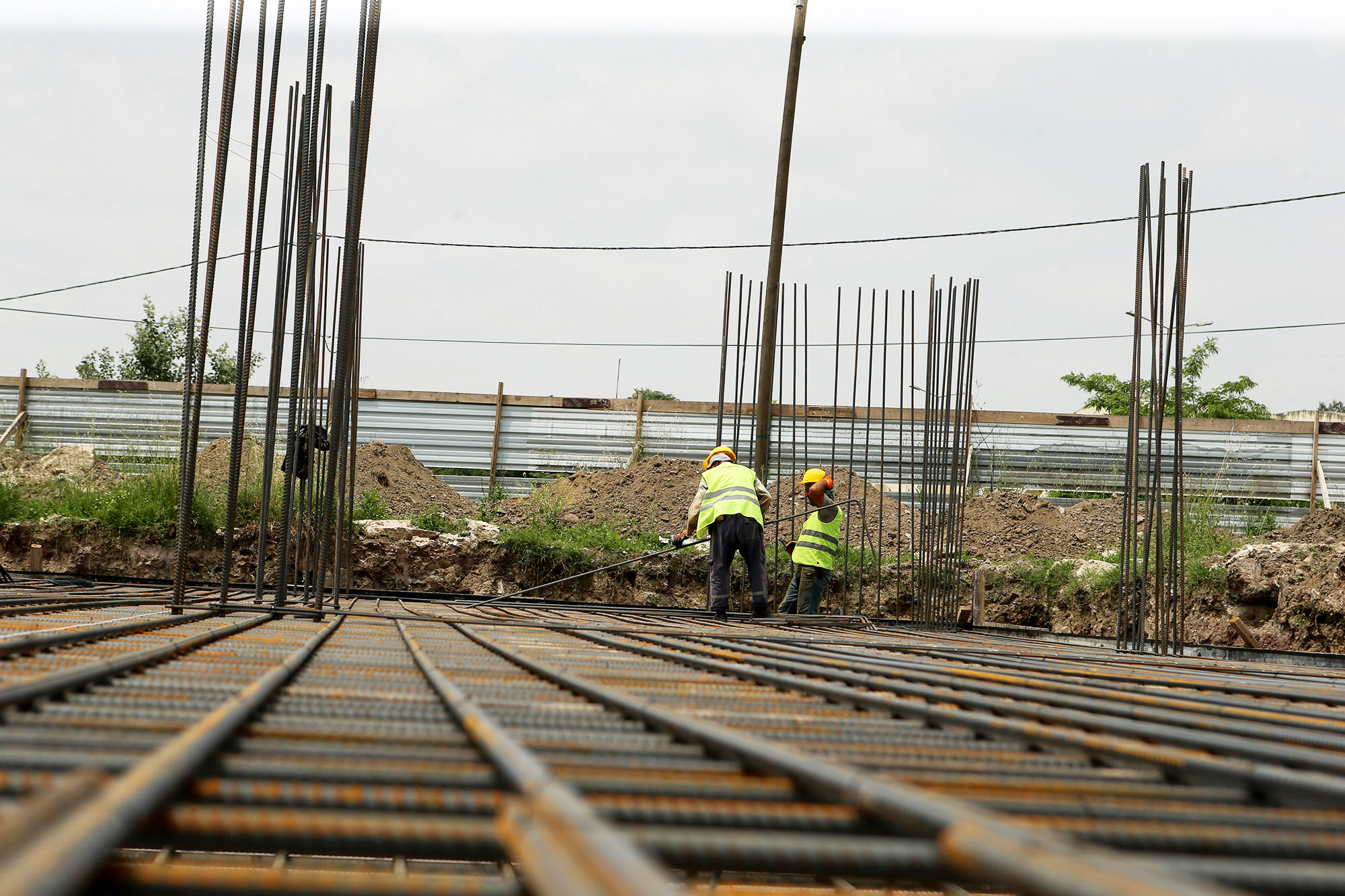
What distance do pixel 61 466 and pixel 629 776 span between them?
16256 millimetres

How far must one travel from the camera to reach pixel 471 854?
38.4 inches

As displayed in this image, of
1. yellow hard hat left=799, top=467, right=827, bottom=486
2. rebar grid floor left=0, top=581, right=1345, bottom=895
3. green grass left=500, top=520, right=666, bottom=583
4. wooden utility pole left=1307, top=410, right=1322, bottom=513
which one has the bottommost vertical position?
green grass left=500, top=520, right=666, bottom=583

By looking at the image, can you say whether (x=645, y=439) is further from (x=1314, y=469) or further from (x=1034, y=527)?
(x=1314, y=469)

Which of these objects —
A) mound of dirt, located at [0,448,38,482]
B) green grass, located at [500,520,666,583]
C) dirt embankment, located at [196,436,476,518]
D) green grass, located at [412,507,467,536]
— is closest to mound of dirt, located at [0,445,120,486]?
mound of dirt, located at [0,448,38,482]

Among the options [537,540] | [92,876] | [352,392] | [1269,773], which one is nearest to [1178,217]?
[352,392]

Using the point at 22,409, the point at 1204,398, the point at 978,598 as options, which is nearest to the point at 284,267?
the point at 978,598

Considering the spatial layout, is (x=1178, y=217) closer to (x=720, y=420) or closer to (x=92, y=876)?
(x=720, y=420)

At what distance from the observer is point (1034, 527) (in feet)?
46.7

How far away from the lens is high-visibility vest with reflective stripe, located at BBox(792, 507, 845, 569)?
1019 cm

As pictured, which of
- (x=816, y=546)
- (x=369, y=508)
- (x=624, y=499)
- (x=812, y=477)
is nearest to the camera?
(x=816, y=546)

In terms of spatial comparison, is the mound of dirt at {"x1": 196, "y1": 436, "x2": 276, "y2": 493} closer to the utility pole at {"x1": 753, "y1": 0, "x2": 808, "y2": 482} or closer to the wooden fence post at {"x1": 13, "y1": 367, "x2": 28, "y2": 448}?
the wooden fence post at {"x1": 13, "y1": 367, "x2": 28, "y2": 448}

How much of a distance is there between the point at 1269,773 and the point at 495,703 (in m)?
1.25

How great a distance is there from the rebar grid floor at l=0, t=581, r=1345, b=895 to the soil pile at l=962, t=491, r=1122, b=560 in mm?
11045

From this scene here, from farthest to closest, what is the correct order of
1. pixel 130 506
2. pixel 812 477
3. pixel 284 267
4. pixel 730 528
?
pixel 130 506 → pixel 812 477 → pixel 730 528 → pixel 284 267
